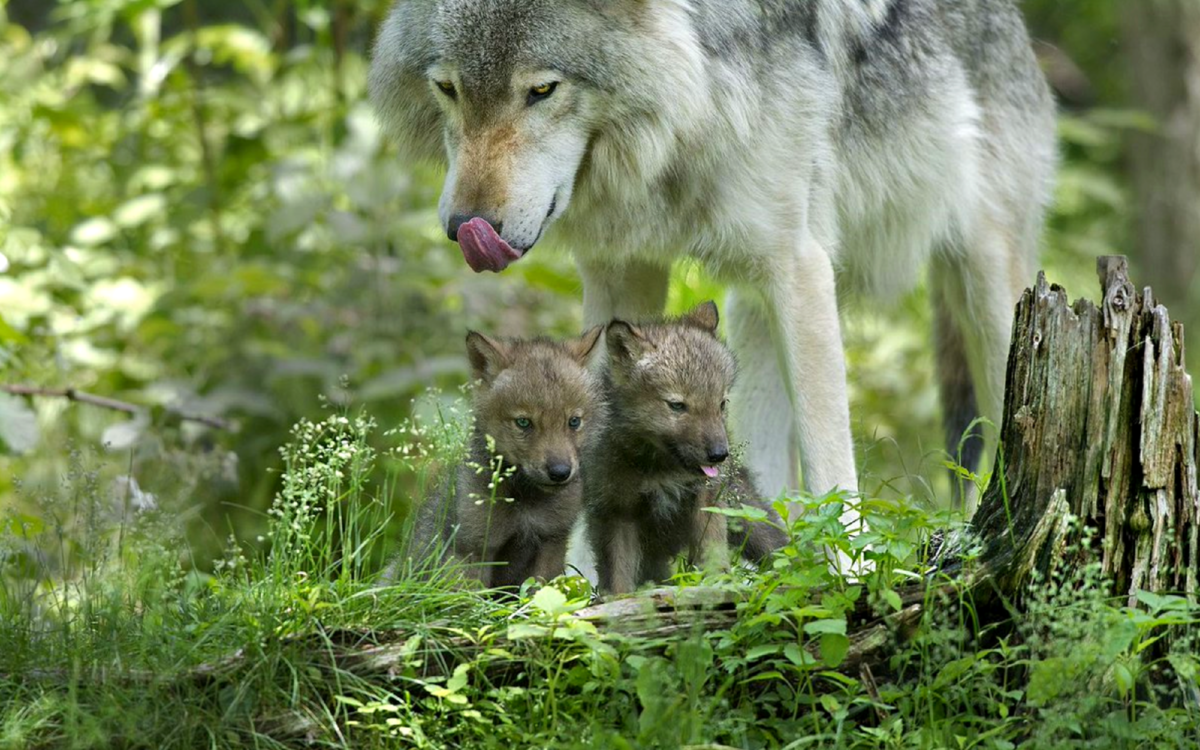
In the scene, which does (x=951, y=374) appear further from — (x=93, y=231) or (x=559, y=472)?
(x=93, y=231)

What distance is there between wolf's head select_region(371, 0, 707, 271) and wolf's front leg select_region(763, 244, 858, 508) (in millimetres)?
558

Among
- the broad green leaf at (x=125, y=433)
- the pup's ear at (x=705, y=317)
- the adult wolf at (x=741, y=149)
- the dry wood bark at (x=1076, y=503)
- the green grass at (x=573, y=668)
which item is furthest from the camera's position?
the broad green leaf at (x=125, y=433)

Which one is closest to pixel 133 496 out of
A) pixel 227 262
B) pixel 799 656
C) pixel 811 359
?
pixel 811 359

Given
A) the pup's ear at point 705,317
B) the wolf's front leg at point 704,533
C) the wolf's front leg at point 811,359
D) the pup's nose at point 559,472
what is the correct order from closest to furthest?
the pup's nose at point 559,472
the wolf's front leg at point 704,533
the pup's ear at point 705,317
the wolf's front leg at point 811,359

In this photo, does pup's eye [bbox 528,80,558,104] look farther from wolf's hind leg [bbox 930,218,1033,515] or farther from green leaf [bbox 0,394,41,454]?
wolf's hind leg [bbox 930,218,1033,515]

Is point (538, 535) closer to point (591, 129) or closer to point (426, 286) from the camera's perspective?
point (591, 129)

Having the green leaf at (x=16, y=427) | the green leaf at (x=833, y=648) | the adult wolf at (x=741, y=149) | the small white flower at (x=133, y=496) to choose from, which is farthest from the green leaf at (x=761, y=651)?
the green leaf at (x=16, y=427)

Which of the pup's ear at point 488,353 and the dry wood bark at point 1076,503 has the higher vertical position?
the pup's ear at point 488,353

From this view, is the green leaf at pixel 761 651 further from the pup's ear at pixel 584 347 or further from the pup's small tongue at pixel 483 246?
the pup's small tongue at pixel 483 246

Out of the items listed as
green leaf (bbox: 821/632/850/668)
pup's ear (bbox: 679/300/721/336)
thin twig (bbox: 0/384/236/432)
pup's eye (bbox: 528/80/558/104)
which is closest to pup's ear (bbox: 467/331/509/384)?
pup's ear (bbox: 679/300/721/336)

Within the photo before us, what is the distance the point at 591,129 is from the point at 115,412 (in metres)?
3.03

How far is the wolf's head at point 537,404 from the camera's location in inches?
142

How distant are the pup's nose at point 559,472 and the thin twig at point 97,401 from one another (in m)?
2.14

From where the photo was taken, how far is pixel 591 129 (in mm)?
4125
